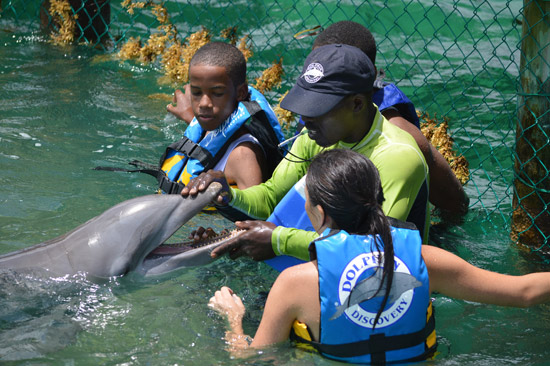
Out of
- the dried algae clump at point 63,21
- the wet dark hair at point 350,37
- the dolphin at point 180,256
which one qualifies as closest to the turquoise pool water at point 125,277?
the dolphin at point 180,256

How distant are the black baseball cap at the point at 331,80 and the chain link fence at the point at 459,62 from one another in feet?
7.47

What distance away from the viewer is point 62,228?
5.70m

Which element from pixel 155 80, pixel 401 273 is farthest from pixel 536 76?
pixel 155 80

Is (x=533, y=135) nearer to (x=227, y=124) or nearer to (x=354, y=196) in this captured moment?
(x=227, y=124)

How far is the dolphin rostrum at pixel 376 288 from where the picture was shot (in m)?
3.35

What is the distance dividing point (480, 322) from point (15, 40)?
8.45 metres

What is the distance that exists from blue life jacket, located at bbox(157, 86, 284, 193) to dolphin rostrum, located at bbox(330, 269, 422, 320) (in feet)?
7.94

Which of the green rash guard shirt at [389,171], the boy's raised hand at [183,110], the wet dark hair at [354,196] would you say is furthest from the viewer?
the boy's raised hand at [183,110]

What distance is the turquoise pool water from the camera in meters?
4.18

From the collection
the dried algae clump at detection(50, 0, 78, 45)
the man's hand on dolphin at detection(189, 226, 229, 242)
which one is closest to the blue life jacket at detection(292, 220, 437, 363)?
the man's hand on dolphin at detection(189, 226, 229, 242)

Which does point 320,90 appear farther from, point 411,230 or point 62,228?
point 62,228

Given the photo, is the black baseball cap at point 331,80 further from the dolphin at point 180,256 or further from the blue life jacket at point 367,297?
the dolphin at point 180,256

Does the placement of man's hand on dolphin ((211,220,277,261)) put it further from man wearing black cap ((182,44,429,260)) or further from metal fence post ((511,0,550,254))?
metal fence post ((511,0,550,254))

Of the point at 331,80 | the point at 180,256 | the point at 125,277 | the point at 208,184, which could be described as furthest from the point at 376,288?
the point at 125,277
